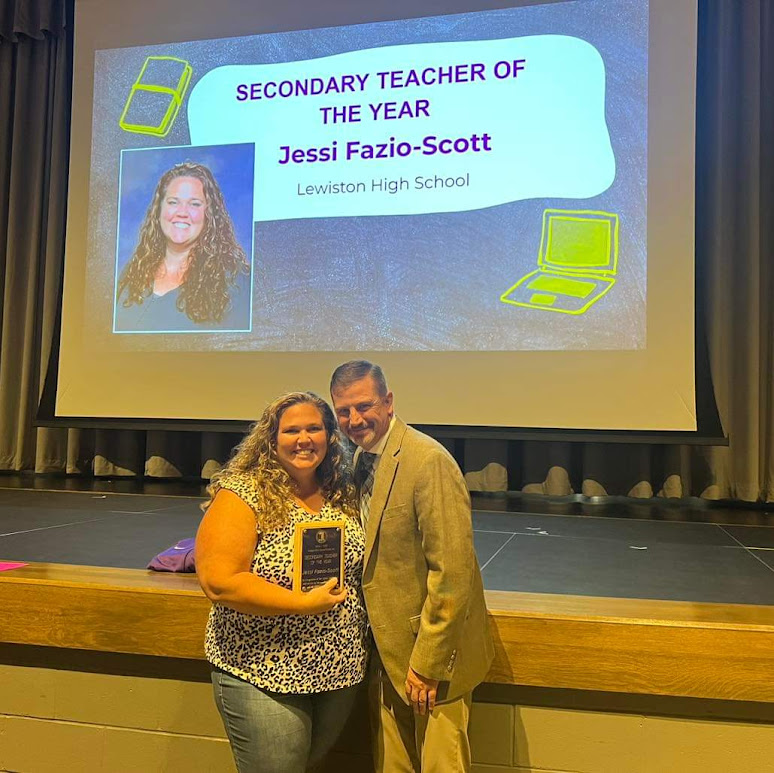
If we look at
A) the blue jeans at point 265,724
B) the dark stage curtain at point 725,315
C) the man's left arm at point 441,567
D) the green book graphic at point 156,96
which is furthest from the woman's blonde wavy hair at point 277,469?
the green book graphic at point 156,96

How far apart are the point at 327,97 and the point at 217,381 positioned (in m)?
1.67

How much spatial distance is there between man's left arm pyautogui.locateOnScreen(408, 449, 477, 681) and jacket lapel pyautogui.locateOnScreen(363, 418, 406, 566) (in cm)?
6

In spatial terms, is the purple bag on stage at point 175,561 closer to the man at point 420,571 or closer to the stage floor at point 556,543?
the stage floor at point 556,543

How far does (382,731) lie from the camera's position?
59.3 inches

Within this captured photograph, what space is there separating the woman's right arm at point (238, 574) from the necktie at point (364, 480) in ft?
0.56

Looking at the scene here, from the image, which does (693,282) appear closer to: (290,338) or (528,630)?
(290,338)

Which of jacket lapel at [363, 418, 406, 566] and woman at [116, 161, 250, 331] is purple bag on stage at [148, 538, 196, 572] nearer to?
jacket lapel at [363, 418, 406, 566]

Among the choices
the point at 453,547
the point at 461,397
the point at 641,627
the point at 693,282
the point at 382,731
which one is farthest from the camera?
the point at 461,397

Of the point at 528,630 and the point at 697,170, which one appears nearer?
the point at 528,630

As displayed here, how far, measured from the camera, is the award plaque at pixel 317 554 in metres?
1.31

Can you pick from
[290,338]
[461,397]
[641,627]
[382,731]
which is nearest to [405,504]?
[382,731]

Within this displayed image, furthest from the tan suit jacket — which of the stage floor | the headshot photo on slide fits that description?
the headshot photo on slide

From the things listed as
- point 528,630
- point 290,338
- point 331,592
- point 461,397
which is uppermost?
point 290,338

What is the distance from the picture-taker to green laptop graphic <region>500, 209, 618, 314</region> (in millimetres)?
3910
